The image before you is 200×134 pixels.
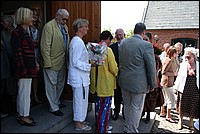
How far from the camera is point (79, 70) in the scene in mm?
2785

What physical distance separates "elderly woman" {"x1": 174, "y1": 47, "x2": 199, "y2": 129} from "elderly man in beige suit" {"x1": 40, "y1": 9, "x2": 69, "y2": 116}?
203 centimetres

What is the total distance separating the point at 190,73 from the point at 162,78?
0.80 metres

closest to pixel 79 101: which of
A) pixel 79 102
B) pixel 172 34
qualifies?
pixel 79 102

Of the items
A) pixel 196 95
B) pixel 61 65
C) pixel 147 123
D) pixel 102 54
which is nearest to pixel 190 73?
pixel 196 95

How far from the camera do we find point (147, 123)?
3.63 meters

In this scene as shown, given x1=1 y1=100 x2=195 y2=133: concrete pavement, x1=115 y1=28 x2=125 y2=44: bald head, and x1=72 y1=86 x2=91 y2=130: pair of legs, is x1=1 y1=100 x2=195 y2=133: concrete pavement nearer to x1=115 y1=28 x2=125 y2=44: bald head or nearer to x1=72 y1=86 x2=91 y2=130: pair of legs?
x1=72 y1=86 x2=91 y2=130: pair of legs

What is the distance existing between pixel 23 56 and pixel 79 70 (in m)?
0.72

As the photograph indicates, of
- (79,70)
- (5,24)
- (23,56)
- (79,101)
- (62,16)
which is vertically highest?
(62,16)

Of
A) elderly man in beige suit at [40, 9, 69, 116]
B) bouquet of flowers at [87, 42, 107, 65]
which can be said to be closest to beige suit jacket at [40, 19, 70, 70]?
elderly man in beige suit at [40, 9, 69, 116]

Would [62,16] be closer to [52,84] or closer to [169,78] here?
[52,84]

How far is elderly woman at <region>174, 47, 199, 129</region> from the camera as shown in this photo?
11.5ft

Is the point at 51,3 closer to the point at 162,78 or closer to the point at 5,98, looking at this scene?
the point at 5,98

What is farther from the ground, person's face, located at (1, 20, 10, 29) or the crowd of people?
person's face, located at (1, 20, 10, 29)

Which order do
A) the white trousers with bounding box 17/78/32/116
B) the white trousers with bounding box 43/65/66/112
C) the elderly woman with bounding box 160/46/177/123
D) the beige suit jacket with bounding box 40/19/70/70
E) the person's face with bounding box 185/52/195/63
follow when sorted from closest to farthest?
the white trousers with bounding box 17/78/32/116 → the beige suit jacket with bounding box 40/19/70/70 → the white trousers with bounding box 43/65/66/112 → the person's face with bounding box 185/52/195/63 → the elderly woman with bounding box 160/46/177/123
